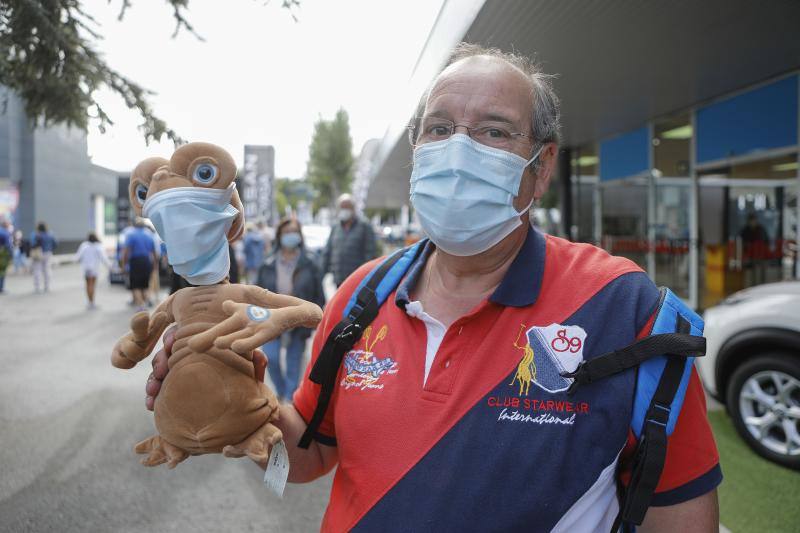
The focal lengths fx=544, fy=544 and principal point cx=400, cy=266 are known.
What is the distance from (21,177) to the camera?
27469 mm

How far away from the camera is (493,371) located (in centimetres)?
134

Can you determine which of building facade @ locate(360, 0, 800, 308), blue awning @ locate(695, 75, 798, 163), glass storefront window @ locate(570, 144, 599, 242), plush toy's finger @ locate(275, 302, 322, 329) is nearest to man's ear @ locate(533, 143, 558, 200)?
plush toy's finger @ locate(275, 302, 322, 329)

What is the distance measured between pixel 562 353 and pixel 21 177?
108 feet

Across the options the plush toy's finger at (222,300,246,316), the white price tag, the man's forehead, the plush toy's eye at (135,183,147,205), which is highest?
the man's forehead

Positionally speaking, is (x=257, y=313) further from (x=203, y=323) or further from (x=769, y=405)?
(x=769, y=405)

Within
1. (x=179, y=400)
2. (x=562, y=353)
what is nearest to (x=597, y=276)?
(x=562, y=353)

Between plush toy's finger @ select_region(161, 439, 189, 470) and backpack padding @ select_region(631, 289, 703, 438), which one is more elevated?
backpack padding @ select_region(631, 289, 703, 438)

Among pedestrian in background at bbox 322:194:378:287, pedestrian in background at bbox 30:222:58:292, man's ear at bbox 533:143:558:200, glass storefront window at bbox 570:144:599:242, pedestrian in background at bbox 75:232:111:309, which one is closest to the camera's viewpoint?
man's ear at bbox 533:143:558:200

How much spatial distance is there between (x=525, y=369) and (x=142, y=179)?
1.00m

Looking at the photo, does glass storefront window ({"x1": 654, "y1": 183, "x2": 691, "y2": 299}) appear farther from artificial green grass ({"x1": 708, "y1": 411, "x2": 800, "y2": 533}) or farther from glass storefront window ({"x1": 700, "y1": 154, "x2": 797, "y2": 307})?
artificial green grass ({"x1": 708, "y1": 411, "x2": 800, "y2": 533})

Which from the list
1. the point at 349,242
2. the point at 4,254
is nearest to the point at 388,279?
the point at 349,242

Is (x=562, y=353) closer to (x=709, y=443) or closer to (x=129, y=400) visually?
(x=709, y=443)

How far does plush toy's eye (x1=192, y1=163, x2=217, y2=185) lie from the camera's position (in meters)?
1.21

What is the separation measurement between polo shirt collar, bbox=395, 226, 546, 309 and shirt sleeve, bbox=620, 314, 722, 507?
410mm
